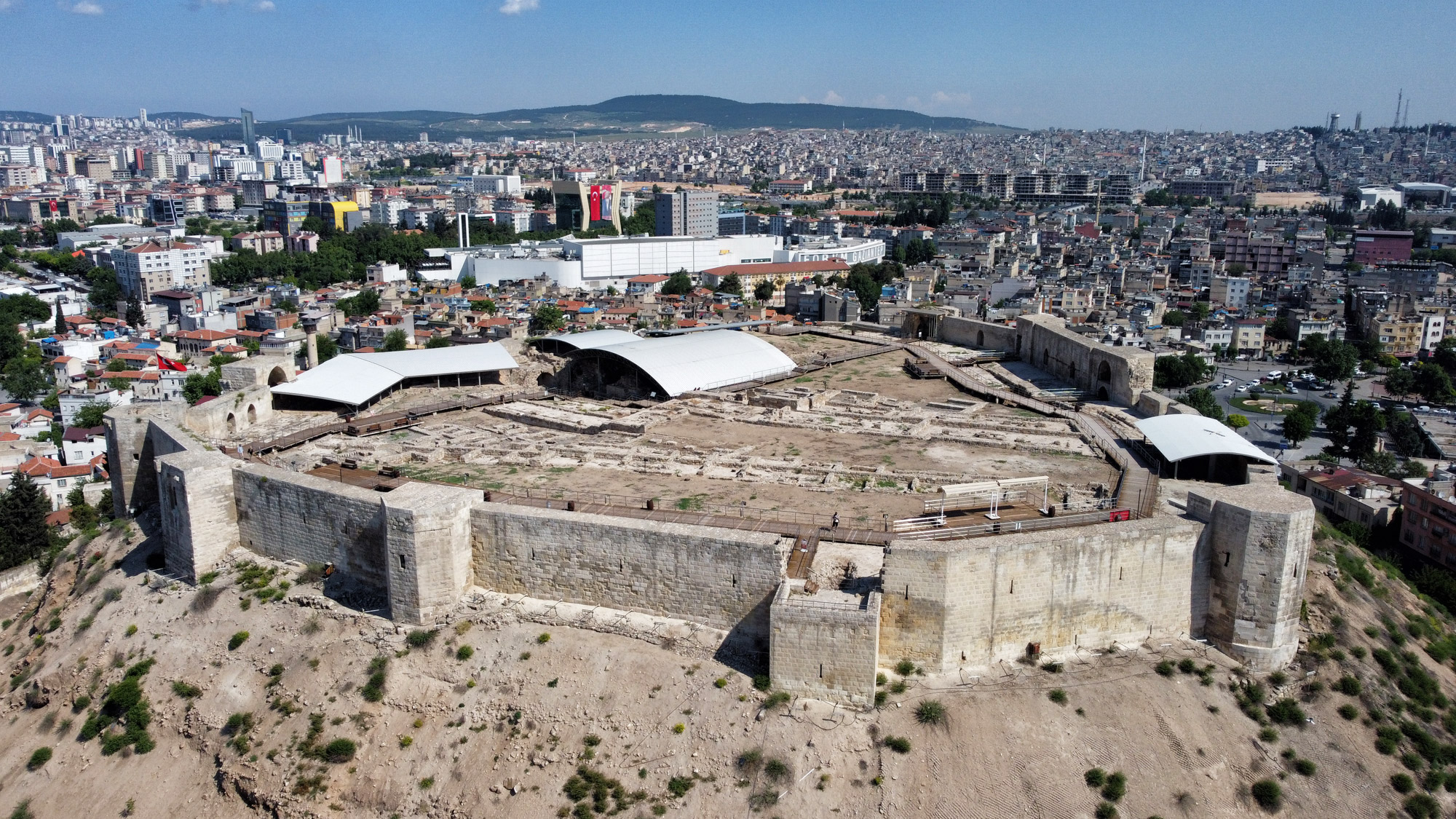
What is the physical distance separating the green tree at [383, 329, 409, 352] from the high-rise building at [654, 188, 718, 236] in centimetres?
4900

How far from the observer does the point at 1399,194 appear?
398 feet

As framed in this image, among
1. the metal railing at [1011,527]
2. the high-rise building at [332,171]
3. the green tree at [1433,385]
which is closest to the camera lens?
the metal railing at [1011,527]

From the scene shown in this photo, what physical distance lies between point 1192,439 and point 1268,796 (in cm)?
554

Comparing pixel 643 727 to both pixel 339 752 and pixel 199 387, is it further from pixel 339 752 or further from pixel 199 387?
pixel 199 387

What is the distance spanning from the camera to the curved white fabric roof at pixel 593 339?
22.9m

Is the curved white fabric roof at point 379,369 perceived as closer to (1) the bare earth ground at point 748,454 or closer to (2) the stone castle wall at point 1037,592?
(1) the bare earth ground at point 748,454

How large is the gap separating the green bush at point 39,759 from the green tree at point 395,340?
28.4m

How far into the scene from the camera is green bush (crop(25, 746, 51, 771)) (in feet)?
39.3

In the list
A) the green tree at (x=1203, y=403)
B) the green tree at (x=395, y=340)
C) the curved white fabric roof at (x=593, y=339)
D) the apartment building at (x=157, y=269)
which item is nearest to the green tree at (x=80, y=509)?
the curved white fabric roof at (x=593, y=339)

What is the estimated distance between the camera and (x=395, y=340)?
4094 cm

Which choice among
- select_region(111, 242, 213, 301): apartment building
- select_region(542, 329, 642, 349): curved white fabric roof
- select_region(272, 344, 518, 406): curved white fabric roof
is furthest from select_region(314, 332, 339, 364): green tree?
select_region(111, 242, 213, 301): apartment building

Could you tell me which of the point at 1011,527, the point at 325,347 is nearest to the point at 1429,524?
the point at 1011,527

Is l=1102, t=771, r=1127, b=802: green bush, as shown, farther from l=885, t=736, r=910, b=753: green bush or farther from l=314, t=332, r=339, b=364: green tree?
l=314, t=332, r=339, b=364: green tree

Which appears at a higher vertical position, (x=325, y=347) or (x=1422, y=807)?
(x=1422, y=807)
